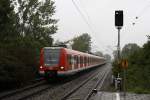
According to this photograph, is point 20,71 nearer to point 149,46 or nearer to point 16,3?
point 149,46

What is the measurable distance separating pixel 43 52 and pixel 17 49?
97.9 inches

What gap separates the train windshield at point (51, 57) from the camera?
104 ft

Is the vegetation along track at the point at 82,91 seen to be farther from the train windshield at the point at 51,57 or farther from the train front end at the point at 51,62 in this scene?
the train windshield at the point at 51,57

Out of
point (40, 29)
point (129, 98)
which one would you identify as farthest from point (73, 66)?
point (40, 29)

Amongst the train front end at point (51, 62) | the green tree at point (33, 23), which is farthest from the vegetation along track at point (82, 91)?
the green tree at point (33, 23)

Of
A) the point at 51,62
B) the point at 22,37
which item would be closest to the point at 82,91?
the point at 51,62

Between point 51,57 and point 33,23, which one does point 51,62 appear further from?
point 33,23

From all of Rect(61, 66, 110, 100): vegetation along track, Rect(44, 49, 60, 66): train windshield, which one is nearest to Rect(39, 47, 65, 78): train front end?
Rect(44, 49, 60, 66): train windshield

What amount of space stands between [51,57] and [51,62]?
40 centimetres

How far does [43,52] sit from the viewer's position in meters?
32.2

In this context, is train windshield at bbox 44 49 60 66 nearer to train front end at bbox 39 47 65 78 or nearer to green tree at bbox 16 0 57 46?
train front end at bbox 39 47 65 78

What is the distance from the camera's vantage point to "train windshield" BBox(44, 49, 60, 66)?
31647mm

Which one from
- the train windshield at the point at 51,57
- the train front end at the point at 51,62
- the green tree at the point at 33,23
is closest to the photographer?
the train front end at the point at 51,62

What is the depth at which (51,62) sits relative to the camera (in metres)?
31.7
